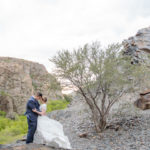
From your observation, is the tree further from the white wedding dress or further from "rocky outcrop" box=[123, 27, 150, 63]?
"rocky outcrop" box=[123, 27, 150, 63]

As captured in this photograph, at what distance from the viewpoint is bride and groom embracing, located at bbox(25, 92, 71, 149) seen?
5.20m

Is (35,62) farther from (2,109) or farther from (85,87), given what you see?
(85,87)

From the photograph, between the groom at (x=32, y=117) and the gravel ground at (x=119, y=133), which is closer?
the groom at (x=32, y=117)

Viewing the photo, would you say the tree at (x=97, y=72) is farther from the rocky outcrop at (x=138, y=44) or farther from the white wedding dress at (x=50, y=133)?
the rocky outcrop at (x=138, y=44)

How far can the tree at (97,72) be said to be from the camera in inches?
373

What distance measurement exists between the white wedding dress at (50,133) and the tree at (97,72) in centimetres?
393

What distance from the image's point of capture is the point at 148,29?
18.8 meters

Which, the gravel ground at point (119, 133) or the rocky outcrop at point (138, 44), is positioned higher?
the rocky outcrop at point (138, 44)

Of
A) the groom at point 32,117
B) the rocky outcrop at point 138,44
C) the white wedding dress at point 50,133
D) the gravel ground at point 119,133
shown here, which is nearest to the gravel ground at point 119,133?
the gravel ground at point 119,133

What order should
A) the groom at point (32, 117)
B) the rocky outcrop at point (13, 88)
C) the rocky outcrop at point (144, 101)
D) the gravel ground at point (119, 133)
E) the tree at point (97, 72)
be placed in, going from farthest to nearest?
the rocky outcrop at point (13, 88)
the rocky outcrop at point (144, 101)
the tree at point (97, 72)
the gravel ground at point (119, 133)
the groom at point (32, 117)

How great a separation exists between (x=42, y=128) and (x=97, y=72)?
4.63 m

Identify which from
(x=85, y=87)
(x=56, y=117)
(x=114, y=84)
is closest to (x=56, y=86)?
(x=85, y=87)

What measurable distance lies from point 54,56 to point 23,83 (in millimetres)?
19662

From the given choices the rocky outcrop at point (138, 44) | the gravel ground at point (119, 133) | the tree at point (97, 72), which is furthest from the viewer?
the rocky outcrop at point (138, 44)
